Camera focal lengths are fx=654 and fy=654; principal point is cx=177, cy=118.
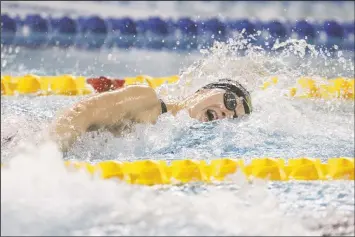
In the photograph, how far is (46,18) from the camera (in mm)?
5191

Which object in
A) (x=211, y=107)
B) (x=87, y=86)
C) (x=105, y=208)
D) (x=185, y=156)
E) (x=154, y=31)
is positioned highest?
(x=154, y=31)

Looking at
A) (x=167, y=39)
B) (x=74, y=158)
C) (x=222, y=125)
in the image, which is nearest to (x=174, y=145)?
(x=222, y=125)

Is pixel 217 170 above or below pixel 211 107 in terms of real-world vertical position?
below

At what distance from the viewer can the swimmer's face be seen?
286cm

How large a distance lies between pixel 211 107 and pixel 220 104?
4 cm

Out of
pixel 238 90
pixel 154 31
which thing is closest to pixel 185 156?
pixel 238 90

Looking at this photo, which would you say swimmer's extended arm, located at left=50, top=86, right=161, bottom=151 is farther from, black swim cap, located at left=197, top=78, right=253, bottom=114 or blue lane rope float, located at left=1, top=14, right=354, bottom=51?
blue lane rope float, located at left=1, top=14, right=354, bottom=51

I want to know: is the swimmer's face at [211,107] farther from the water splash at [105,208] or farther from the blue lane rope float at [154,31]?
the blue lane rope float at [154,31]

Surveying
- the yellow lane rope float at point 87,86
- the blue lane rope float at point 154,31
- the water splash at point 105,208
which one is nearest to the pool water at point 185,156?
the water splash at point 105,208

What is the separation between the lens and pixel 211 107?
2867 millimetres

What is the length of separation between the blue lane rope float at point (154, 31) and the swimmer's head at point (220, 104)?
Answer: 6.99 feet

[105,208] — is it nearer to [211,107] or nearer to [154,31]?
[211,107]

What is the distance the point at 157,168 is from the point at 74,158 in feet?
1.27

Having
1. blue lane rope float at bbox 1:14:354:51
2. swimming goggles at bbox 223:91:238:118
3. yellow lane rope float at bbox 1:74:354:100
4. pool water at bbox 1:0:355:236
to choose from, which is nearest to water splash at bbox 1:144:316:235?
pool water at bbox 1:0:355:236
